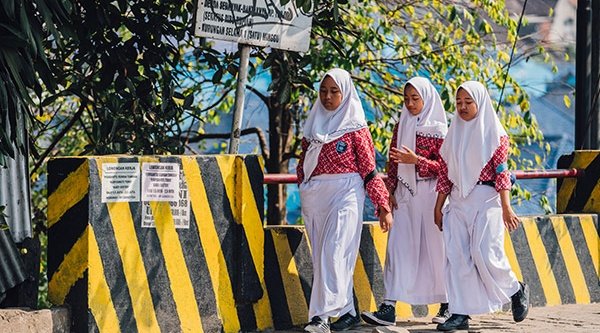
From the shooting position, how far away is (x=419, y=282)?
8.70 meters

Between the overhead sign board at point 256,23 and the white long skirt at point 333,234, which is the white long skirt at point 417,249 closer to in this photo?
the white long skirt at point 333,234

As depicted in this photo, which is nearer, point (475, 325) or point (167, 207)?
point (167, 207)

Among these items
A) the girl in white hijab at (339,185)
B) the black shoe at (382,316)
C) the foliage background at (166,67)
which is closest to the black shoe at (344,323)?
the girl in white hijab at (339,185)

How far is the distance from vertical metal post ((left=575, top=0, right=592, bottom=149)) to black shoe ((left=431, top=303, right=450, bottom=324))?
296 cm

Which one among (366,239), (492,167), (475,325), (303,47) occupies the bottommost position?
(475,325)

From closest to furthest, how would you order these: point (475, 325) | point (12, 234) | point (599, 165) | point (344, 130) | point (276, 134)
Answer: point (12, 234) → point (344, 130) → point (475, 325) → point (599, 165) → point (276, 134)

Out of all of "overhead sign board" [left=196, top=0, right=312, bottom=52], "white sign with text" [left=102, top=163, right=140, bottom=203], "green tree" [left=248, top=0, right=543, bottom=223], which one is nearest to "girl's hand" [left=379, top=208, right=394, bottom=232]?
"overhead sign board" [left=196, top=0, right=312, bottom=52]

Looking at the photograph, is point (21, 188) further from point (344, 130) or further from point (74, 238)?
point (344, 130)

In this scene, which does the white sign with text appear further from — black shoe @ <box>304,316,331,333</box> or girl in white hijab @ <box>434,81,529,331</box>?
girl in white hijab @ <box>434,81,529,331</box>

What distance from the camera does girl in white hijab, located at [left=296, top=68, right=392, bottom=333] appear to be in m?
8.13

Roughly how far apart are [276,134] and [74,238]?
691cm

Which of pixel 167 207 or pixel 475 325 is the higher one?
pixel 167 207

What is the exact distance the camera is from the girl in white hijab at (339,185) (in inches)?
320

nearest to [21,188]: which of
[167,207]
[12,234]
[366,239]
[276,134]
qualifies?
[12,234]
